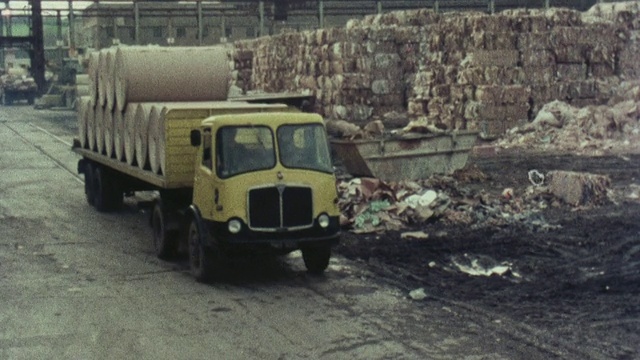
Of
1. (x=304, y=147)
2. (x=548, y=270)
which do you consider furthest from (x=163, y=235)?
(x=548, y=270)

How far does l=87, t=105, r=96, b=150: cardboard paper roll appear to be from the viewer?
19.3 m

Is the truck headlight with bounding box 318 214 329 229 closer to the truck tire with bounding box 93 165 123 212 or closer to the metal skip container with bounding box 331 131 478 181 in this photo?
the metal skip container with bounding box 331 131 478 181

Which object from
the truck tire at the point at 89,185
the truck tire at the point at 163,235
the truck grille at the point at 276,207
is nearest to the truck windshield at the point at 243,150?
the truck grille at the point at 276,207

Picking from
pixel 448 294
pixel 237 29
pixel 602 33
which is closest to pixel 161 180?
pixel 448 294

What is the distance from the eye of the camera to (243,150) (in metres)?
12.2

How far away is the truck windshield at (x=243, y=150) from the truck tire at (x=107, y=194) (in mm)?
6910

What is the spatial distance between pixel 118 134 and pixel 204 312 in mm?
7082

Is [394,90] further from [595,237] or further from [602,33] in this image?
[595,237]

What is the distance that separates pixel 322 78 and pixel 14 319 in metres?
26.5

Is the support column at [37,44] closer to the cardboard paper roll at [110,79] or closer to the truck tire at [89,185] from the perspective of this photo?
the truck tire at [89,185]

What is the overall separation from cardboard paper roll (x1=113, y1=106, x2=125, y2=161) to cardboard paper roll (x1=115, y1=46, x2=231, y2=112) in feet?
1.14

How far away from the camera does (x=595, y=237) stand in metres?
14.4

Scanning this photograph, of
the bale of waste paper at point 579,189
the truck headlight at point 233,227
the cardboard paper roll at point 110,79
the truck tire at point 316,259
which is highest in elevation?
the cardboard paper roll at point 110,79

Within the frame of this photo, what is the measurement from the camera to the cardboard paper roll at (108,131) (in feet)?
58.0
